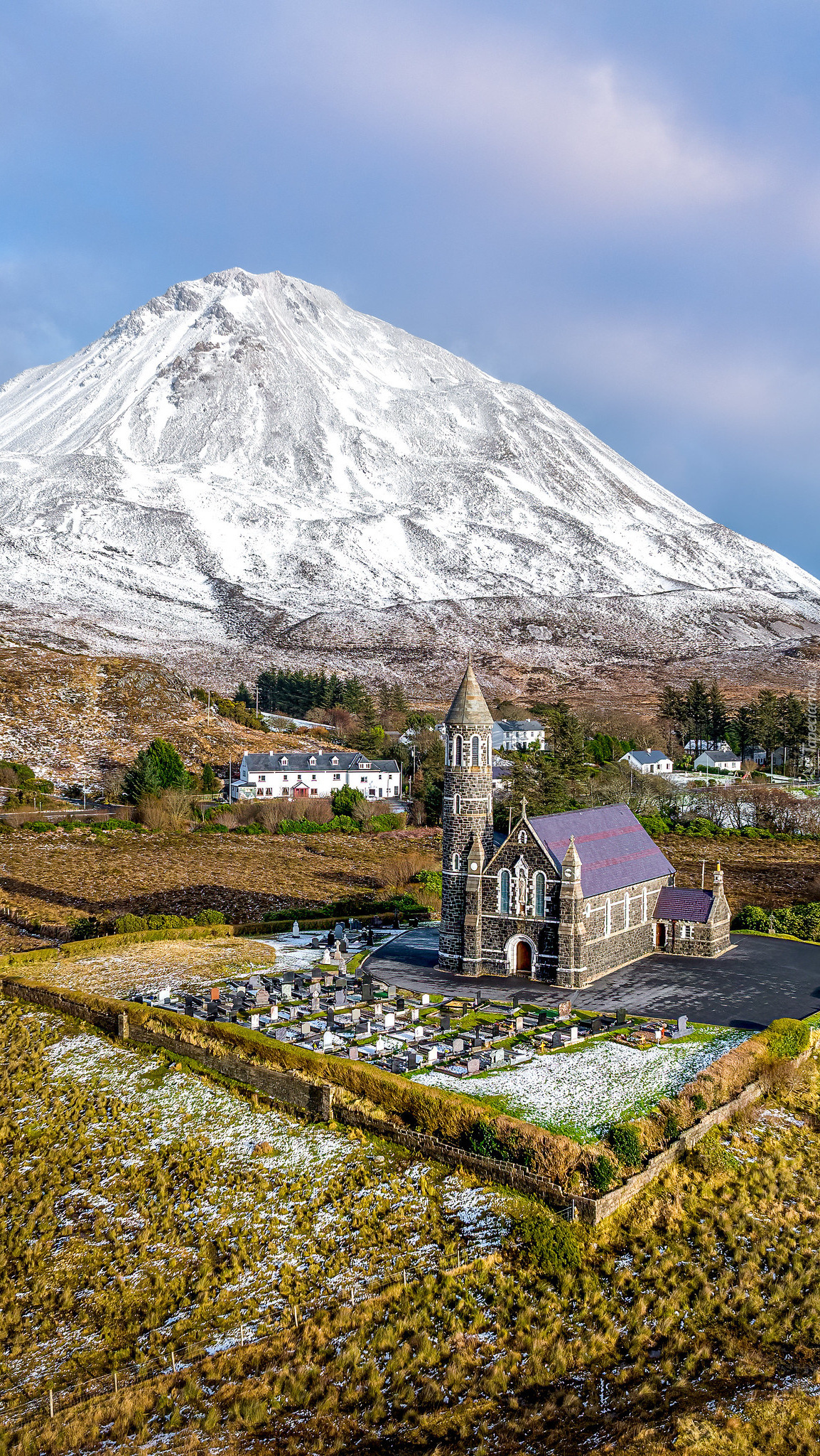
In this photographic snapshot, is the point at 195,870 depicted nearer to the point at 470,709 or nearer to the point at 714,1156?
the point at 470,709

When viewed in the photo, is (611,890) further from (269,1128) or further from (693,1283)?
(693,1283)

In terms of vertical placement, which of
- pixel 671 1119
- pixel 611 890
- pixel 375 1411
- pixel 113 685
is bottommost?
pixel 375 1411

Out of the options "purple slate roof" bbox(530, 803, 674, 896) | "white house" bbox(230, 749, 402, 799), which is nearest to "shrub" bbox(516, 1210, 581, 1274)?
"purple slate roof" bbox(530, 803, 674, 896)

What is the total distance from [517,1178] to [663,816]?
61121mm

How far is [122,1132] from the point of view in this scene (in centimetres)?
2820

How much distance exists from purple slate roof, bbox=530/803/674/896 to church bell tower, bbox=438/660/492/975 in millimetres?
2737

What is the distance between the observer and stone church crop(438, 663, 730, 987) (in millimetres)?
38969

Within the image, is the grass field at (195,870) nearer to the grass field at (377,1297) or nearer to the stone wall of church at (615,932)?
the stone wall of church at (615,932)

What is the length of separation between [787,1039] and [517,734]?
8845 cm

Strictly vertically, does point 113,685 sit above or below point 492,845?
above

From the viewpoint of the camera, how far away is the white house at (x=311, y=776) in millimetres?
98250

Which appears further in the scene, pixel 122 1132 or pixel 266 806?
pixel 266 806

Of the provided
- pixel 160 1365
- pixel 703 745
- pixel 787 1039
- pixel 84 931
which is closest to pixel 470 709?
pixel 787 1039

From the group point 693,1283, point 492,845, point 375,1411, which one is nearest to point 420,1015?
point 492,845
